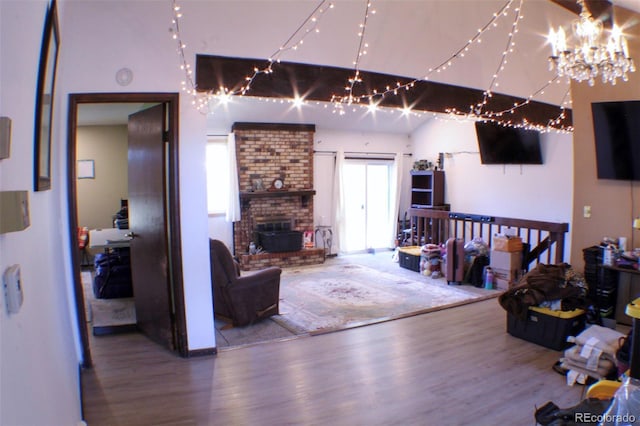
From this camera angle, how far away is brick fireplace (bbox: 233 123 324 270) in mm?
7082

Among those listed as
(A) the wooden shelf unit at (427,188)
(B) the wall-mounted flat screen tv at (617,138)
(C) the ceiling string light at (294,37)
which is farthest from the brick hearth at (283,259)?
(B) the wall-mounted flat screen tv at (617,138)

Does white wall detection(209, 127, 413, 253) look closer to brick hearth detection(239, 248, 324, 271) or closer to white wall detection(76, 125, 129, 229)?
brick hearth detection(239, 248, 324, 271)

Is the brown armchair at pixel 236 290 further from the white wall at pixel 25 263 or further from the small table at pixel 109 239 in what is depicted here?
the white wall at pixel 25 263

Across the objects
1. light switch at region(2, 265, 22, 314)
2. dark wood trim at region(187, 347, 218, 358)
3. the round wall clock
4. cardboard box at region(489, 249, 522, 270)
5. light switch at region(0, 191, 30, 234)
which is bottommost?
dark wood trim at region(187, 347, 218, 358)

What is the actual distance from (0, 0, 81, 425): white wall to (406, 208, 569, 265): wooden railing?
5.49 meters

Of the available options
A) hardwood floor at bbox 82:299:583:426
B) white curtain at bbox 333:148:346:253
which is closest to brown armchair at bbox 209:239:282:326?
hardwood floor at bbox 82:299:583:426

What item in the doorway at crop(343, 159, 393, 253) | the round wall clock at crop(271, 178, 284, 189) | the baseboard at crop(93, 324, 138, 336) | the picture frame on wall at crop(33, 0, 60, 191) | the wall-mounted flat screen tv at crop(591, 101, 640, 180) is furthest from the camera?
the doorway at crop(343, 159, 393, 253)

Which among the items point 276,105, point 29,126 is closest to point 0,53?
point 29,126

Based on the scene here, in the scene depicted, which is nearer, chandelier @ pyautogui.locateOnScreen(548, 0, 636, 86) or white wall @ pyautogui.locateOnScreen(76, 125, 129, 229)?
chandelier @ pyautogui.locateOnScreen(548, 0, 636, 86)

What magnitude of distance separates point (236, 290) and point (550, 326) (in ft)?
9.33

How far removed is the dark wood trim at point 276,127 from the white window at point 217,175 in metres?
0.37

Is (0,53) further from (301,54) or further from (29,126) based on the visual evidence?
(301,54)

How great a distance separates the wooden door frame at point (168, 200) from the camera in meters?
3.09

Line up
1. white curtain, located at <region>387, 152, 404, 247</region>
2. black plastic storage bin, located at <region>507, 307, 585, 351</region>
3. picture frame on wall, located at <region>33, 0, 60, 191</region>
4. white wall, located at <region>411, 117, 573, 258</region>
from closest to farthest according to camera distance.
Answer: picture frame on wall, located at <region>33, 0, 60, 191</region>, black plastic storage bin, located at <region>507, 307, 585, 351</region>, white wall, located at <region>411, 117, 573, 258</region>, white curtain, located at <region>387, 152, 404, 247</region>
